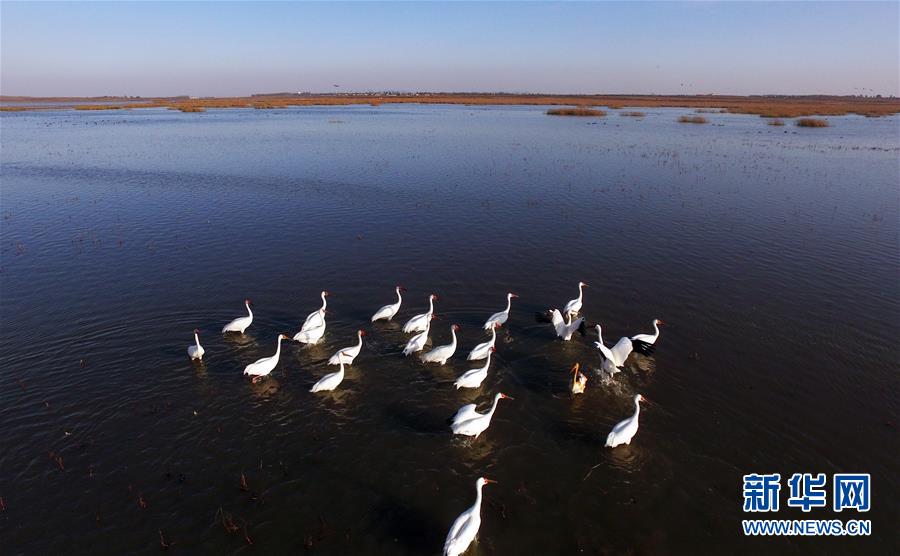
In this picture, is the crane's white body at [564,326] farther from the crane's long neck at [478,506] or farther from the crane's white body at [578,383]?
the crane's long neck at [478,506]

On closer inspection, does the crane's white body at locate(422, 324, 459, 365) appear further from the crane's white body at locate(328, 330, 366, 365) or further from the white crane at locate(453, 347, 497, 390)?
the crane's white body at locate(328, 330, 366, 365)

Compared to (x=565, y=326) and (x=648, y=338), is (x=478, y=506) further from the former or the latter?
(x=648, y=338)

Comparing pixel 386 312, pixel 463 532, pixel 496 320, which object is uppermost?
pixel 386 312

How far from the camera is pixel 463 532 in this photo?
302 inches

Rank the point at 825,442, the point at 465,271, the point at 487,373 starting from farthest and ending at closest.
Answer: the point at 465,271 < the point at 487,373 < the point at 825,442

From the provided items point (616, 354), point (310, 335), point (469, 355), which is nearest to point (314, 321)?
point (310, 335)

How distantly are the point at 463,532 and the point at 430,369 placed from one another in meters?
5.59

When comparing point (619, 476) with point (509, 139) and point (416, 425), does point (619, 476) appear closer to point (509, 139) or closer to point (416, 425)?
point (416, 425)

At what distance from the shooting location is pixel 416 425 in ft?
35.4

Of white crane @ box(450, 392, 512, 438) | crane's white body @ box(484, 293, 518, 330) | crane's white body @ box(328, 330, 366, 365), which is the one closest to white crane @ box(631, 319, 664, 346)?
crane's white body @ box(484, 293, 518, 330)

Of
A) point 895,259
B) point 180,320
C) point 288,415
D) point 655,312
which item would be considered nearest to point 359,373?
point 288,415

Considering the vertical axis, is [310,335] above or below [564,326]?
below

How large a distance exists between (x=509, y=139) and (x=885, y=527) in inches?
1972

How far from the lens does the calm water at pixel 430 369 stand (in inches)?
335
